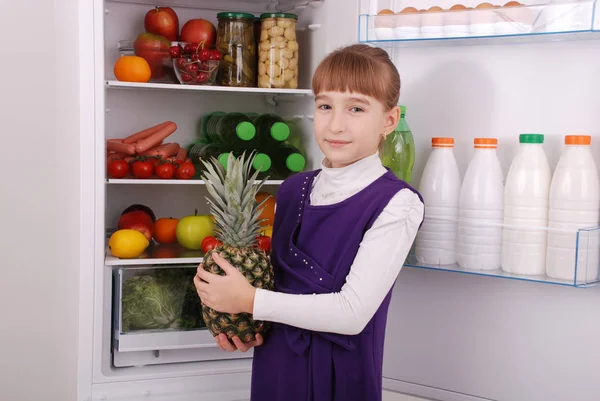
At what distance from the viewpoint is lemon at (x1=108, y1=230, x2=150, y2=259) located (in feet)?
6.87

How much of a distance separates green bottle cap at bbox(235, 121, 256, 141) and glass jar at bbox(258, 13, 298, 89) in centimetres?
15

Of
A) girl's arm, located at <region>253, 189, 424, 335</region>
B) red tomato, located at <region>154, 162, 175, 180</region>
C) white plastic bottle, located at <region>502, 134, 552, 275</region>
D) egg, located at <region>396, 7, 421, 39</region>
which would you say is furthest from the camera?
red tomato, located at <region>154, 162, 175, 180</region>

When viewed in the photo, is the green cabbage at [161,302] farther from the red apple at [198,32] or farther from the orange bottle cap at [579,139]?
the orange bottle cap at [579,139]

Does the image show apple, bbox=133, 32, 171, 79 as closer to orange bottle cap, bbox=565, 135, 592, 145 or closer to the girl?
the girl

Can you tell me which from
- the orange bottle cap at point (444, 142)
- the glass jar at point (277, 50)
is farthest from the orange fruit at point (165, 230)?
the orange bottle cap at point (444, 142)

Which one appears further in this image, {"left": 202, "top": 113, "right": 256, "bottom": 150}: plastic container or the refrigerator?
{"left": 202, "top": 113, "right": 256, "bottom": 150}: plastic container

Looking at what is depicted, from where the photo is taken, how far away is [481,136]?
189 cm

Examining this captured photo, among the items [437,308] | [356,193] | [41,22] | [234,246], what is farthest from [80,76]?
[437,308]

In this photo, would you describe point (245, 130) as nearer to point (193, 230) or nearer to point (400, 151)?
point (193, 230)

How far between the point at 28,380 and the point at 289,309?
35.6 inches

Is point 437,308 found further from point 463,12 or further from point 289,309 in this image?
point 463,12

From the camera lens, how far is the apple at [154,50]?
2246mm

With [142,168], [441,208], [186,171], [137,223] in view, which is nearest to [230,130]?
[186,171]

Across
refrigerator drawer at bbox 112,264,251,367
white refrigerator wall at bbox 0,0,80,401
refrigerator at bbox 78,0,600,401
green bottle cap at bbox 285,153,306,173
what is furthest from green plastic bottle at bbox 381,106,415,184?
white refrigerator wall at bbox 0,0,80,401
